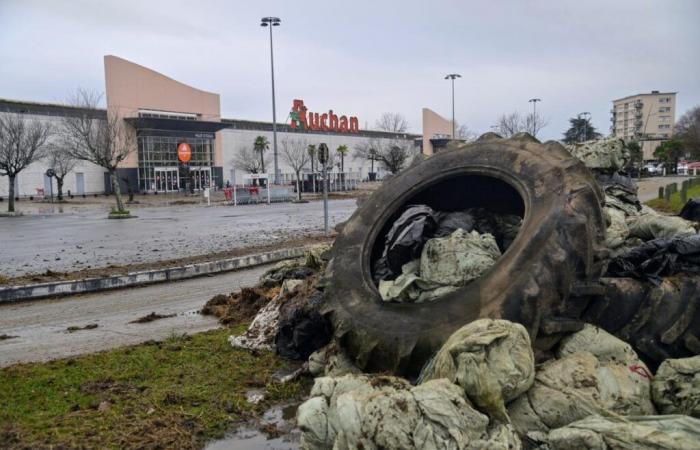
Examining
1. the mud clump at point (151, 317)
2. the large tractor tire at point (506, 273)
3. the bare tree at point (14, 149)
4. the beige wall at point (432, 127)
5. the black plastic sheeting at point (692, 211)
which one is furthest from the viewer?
the beige wall at point (432, 127)

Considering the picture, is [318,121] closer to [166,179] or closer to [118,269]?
[166,179]

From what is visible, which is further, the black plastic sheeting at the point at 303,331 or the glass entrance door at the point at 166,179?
the glass entrance door at the point at 166,179

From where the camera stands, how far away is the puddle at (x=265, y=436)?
12.1 ft

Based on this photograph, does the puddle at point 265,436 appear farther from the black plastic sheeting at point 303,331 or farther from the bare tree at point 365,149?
the bare tree at point 365,149

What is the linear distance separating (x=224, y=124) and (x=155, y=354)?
60.8 metres

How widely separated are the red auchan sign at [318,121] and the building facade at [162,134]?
0.62 ft

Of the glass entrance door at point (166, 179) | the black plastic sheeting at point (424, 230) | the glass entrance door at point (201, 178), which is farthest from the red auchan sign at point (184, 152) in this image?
the black plastic sheeting at point (424, 230)

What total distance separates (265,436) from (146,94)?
5836cm

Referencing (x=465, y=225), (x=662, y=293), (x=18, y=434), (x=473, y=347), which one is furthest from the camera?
(x=465, y=225)

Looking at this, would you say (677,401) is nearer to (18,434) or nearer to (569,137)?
(18,434)

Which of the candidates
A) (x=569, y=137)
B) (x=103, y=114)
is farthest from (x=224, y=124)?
(x=569, y=137)

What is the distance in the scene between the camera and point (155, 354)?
558cm

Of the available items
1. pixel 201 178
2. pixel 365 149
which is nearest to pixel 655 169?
pixel 365 149

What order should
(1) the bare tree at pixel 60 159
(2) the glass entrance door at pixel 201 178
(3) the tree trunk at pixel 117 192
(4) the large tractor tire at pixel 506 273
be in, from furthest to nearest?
1. (2) the glass entrance door at pixel 201 178
2. (1) the bare tree at pixel 60 159
3. (3) the tree trunk at pixel 117 192
4. (4) the large tractor tire at pixel 506 273
